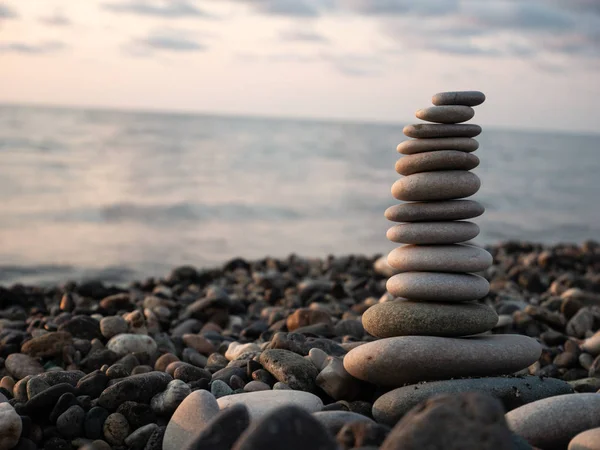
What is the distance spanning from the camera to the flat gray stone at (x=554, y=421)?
3330mm

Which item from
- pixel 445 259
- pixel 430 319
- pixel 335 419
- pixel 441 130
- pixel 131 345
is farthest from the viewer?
pixel 131 345

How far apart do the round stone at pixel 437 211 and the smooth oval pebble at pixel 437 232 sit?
45 mm

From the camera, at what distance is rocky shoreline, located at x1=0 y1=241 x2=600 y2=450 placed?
2.59 meters

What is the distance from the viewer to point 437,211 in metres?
A: 4.32

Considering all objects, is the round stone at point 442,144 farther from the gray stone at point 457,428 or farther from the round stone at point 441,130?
the gray stone at point 457,428

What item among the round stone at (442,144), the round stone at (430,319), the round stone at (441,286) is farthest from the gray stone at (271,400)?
the round stone at (442,144)

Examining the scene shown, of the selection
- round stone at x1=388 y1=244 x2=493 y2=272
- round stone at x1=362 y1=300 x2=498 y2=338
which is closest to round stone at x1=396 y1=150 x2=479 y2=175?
round stone at x1=388 y1=244 x2=493 y2=272

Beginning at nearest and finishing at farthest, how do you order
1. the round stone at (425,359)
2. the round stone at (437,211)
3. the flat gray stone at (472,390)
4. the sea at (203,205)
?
the flat gray stone at (472,390)
the round stone at (425,359)
the round stone at (437,211)
the sea at (203,205)

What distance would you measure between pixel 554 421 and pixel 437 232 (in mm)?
1381

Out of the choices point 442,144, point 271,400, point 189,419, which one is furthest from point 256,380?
point 442,144

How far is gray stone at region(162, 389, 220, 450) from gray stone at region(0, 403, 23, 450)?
808mm

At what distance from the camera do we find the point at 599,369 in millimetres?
5238

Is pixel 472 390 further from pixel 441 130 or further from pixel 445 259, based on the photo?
pixel 441 130

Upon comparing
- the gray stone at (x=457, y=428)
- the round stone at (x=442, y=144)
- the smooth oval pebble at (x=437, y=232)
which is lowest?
the gray stone at (x=457, y=428)
